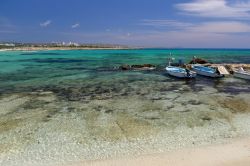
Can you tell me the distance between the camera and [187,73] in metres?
37.2

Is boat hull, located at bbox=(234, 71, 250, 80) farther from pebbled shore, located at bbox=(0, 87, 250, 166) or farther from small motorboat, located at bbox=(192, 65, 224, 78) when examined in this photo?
pebbled shore, located at bbox=(0, 87, 250, 166)

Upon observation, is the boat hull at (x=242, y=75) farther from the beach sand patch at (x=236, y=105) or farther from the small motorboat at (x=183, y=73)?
the beach sand patch at (x=236, y=105)

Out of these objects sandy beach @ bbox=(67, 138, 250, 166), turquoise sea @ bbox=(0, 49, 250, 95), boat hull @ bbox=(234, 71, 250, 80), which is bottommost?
turquoise sea @ bbox=(0, 49, 250, 95)

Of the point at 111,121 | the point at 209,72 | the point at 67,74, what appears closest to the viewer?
the point at 111,121

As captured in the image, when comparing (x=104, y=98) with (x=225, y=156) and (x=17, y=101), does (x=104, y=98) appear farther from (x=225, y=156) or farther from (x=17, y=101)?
(x=225, y=156)

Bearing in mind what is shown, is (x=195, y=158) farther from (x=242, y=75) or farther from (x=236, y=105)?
(x=242, y=75)

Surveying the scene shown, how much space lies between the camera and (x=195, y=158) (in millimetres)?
12336

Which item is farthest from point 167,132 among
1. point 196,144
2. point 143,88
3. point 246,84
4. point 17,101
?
point 246,84

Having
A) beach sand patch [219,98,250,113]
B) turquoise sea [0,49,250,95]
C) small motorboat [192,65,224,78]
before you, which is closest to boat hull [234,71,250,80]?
small motorboat [192,65,224,78]

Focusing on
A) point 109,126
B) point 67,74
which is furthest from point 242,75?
point 109,126

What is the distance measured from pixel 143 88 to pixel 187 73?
896cm

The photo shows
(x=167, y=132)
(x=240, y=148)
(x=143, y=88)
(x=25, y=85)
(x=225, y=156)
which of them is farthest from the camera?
(x=25, y=85)

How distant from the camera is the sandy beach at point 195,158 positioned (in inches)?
469

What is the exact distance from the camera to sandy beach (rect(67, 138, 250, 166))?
11.9m
